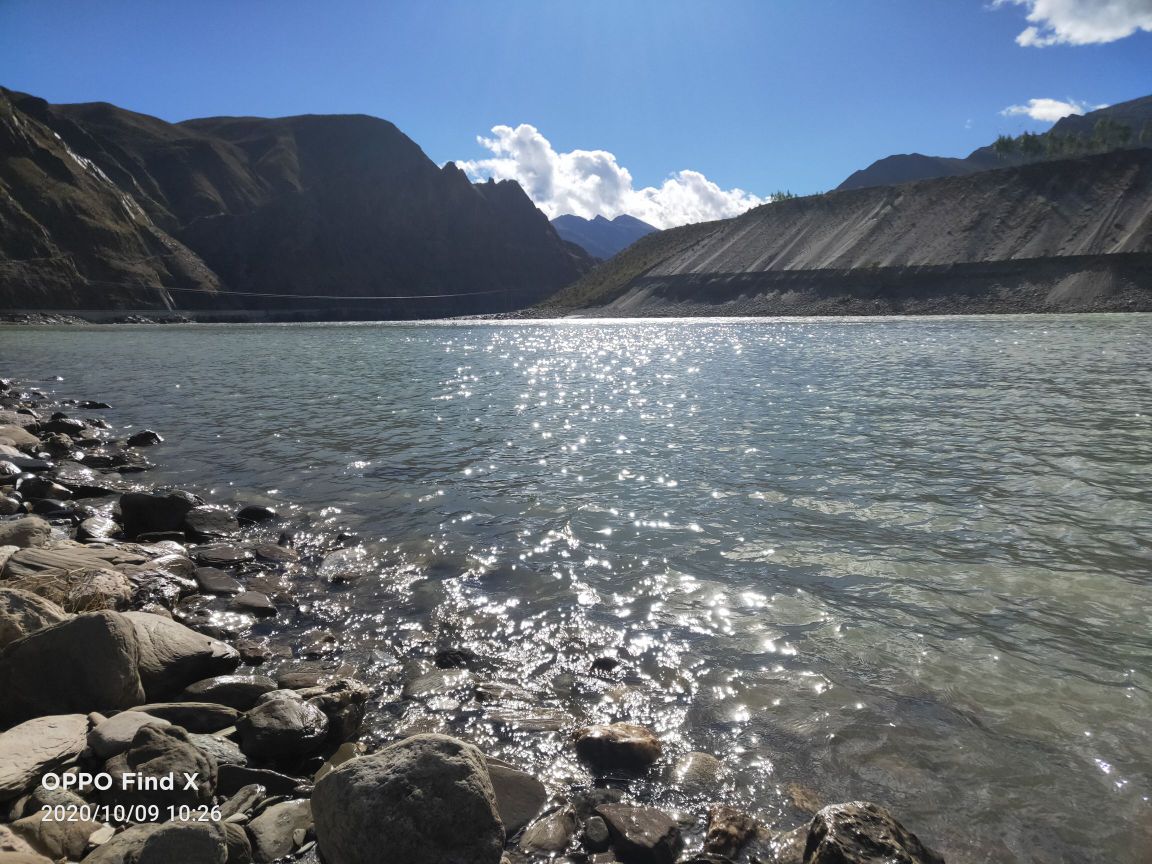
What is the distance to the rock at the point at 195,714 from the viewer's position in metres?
5.15

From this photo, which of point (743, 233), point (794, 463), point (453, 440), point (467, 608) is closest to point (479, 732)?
point (467, 608)

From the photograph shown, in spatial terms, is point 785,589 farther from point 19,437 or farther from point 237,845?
point 19,437

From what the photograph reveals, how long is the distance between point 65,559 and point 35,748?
14.2 feet

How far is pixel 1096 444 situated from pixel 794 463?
6.39 m

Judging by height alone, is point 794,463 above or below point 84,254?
below

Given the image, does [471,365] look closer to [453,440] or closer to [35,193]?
[453,440]

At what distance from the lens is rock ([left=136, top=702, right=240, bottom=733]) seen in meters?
5.15

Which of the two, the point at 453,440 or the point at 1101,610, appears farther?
the point at 453,440

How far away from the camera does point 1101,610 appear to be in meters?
7.08

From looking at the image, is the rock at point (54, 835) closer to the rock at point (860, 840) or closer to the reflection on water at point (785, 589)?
the reflection on water at point (785, 589)

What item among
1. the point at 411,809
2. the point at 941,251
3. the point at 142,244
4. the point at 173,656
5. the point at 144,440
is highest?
the point at 142,244

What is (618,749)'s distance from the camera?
5152 mm

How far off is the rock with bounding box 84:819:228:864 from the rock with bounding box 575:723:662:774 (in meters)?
2.50

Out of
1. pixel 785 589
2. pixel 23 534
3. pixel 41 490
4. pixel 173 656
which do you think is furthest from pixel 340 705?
pixel 41 490
